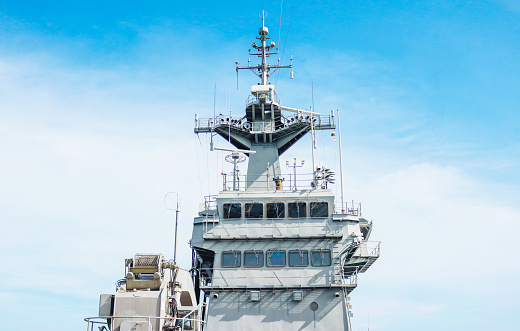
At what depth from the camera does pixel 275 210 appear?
29344 millimetres

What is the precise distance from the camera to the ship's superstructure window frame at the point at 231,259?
28.1 m

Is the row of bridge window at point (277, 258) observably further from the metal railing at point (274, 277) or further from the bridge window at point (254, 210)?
the bridge window at point (254, 210)

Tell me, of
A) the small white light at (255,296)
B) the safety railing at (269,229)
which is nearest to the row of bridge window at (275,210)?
the safety railing at (269,229)

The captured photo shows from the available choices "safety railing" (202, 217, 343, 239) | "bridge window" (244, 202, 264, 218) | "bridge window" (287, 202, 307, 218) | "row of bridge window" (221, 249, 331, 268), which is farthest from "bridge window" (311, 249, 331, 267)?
"bridge window" (244, 202, 264, 218)

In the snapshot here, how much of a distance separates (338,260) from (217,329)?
24.0ft

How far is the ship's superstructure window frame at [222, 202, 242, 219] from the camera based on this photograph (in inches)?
1156

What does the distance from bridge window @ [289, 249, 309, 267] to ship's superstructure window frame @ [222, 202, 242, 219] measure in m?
3.71

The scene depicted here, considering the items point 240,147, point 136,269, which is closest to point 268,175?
point 240,147

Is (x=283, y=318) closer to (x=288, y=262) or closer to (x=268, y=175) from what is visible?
(x=288, y=262)

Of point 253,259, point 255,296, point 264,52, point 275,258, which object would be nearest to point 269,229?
point 275,258

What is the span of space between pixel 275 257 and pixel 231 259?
2370mm

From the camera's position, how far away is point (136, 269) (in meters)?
22.0

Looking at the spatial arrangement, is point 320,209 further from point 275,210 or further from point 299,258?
point 299,258

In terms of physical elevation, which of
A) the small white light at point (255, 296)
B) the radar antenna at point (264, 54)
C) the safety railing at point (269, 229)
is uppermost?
the radar antenna at point (264, 54)
